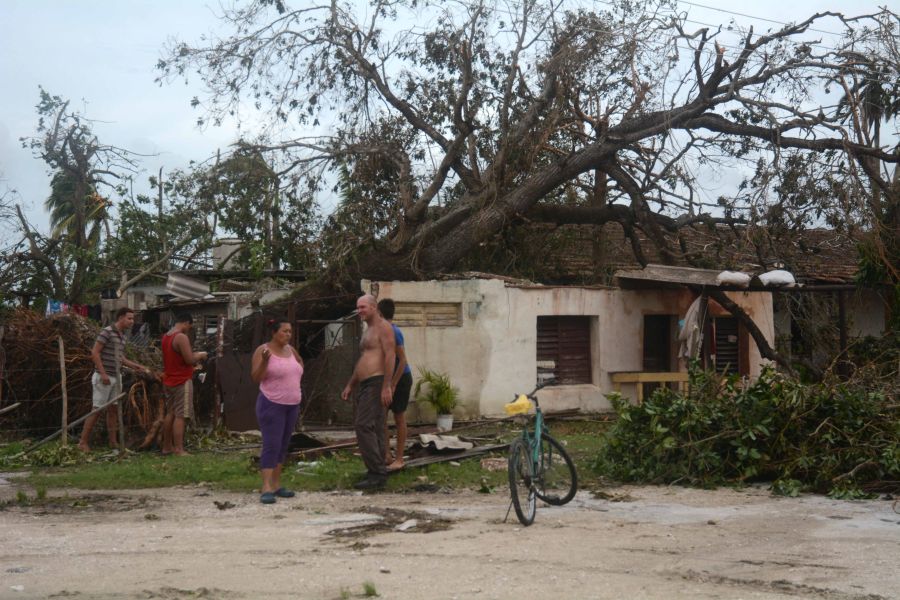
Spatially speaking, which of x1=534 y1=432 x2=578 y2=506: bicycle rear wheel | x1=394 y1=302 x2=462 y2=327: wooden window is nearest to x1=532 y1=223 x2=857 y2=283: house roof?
x1=394 y1=302 x2=462 y2=327: wooden window

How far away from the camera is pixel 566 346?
17.3 metres

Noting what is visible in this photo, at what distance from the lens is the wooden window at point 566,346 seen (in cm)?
1711

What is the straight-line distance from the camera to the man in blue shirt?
10484mm

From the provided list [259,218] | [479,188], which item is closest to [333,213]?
[259,218]

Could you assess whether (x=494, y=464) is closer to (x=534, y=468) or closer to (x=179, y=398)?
(x=534, y=468)

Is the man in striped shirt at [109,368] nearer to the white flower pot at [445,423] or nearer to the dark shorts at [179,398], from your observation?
the dark shorts at [179,398]

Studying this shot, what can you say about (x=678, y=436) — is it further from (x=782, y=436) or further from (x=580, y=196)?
(x=580, y=196)

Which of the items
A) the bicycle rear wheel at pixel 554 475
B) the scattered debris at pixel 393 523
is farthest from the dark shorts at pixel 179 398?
the bicycle rear wheel at pixel 554 475

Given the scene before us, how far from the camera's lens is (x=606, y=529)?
7871 mm

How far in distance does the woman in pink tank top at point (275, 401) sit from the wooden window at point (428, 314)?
617 centimetres

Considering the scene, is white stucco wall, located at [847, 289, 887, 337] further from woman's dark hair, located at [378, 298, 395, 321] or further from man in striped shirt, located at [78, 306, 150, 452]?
man in striped shirt, located at [78, 306, 150, 452]

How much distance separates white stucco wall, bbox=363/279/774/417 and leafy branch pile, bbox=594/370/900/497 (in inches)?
212

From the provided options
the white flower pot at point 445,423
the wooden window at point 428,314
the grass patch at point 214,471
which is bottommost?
the grass patch at point 214,471

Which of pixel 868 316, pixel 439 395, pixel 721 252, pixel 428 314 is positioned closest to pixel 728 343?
pixel 721 252
